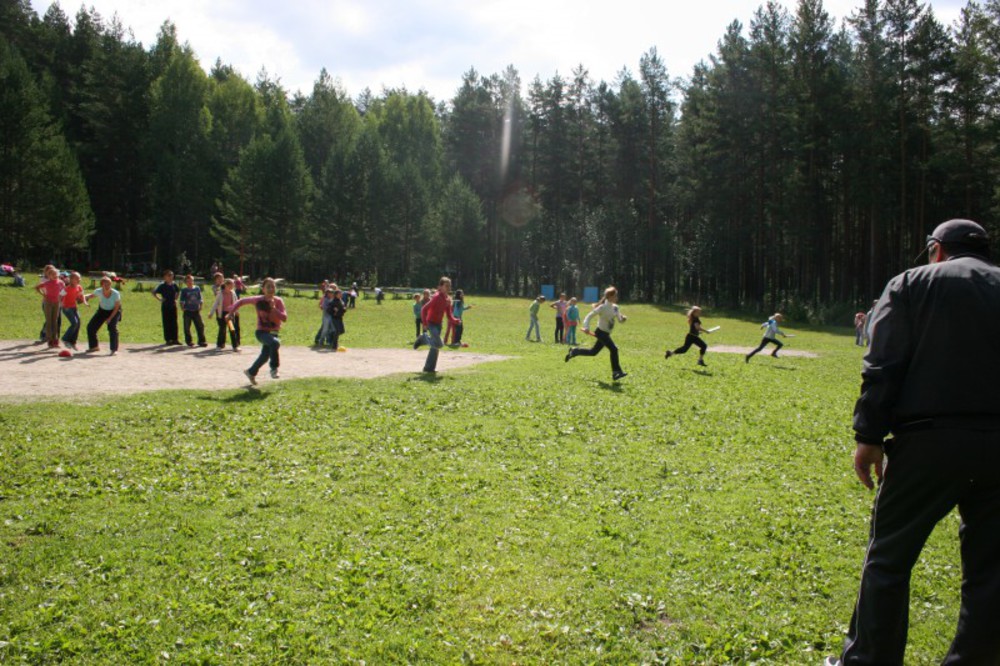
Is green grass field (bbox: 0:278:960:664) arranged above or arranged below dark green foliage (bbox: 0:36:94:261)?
below

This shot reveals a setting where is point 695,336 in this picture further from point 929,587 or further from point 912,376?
point 912,376

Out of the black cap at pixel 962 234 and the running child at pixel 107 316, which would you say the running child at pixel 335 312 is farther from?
the black cap at pixel 962 234

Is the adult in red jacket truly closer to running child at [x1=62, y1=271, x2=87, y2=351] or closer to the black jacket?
running child at [x1=62, y1=271, x2=87, y2=351]

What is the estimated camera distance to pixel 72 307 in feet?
62.4

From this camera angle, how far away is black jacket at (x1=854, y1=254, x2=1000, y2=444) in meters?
3.56

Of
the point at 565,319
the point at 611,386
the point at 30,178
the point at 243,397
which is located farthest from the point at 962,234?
the point at 30,178

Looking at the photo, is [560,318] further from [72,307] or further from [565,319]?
[72,307]

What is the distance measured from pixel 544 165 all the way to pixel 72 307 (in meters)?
62.6

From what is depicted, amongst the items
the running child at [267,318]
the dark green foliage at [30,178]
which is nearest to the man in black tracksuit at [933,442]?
the running child at [267,318]

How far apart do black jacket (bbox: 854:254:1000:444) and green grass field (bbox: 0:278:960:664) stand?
196cm

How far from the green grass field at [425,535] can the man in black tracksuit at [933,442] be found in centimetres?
114

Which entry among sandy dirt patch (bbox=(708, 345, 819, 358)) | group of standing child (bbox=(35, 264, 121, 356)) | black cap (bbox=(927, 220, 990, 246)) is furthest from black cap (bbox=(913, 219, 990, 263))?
sandy dirt patch (bbox=(708, 345, 819, 358))

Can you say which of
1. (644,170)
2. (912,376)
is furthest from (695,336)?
(644,170)

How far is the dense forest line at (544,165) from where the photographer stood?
48219 mm
